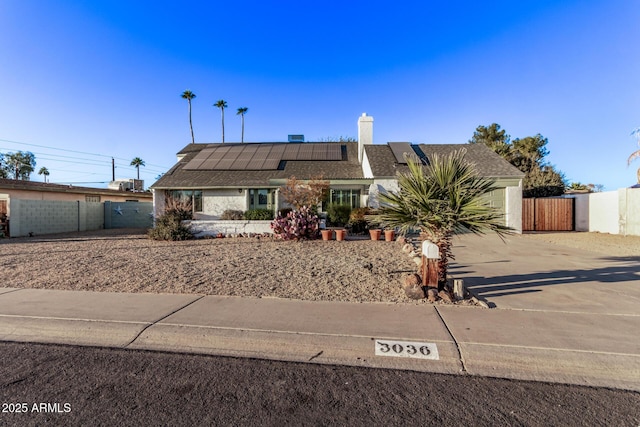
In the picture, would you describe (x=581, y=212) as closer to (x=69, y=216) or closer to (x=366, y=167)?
(x=366, y=167)

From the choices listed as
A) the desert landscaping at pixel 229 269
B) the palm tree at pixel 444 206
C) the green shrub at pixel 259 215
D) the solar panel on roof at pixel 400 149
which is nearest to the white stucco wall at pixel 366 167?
the solar panel on roof at pixel 400 149

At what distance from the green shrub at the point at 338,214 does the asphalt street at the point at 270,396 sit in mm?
12878

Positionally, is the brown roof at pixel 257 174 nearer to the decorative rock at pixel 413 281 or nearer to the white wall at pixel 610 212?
the decorative rock at pixel 413 281

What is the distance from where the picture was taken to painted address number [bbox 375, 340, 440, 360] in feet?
11.3

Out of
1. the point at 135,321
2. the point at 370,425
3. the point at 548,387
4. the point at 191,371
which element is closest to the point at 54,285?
the point at 135,321

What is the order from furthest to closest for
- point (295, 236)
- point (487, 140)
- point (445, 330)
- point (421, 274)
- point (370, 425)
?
point (487, 140) < point (295, 236) < point (421, 274) < point (445, 330) < point (370, 425)

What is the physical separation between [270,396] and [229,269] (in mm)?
5095

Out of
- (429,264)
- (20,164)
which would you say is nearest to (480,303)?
(429,264)

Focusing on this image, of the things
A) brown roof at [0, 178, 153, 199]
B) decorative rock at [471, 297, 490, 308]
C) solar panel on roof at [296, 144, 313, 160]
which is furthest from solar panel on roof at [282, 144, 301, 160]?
decorative rock at [471, 297, 490, 308]

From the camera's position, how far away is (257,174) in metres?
18.6

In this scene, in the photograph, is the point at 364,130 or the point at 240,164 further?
the point at 364,130

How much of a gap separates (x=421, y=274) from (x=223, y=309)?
11.4 feet

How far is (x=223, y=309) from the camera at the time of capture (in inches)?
190

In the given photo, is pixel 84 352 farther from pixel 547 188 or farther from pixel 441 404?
pixel 547 188
